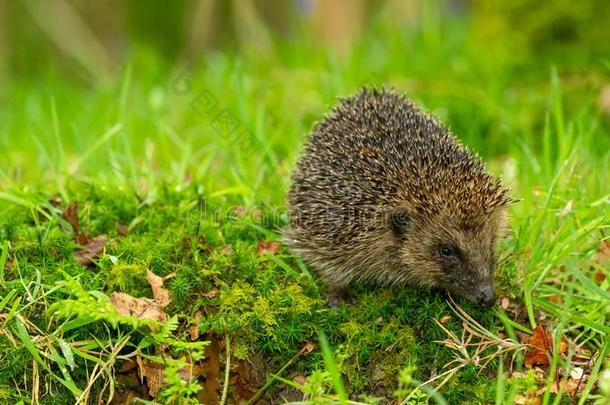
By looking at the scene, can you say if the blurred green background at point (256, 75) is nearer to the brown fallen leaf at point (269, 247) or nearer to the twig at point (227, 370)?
the brown fallen leaf at point (269, 247)

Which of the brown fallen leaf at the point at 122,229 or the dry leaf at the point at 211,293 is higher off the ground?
the brown fallen leaf at the point at 122,229

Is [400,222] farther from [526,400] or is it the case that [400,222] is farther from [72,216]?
[72,216]

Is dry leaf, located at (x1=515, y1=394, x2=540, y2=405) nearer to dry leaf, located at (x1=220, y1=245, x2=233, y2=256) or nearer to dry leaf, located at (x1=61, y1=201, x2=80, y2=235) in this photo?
dry leaf, located at (x1=220, y1=245, x2=233, y2=256)

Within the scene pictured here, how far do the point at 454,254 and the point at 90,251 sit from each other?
2.37m

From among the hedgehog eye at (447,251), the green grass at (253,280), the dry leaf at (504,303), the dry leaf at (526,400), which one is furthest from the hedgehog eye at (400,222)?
the dry leaf at (526,400)

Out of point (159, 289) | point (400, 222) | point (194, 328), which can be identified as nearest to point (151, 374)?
point (194, 328)

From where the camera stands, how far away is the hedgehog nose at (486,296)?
4.41 metres

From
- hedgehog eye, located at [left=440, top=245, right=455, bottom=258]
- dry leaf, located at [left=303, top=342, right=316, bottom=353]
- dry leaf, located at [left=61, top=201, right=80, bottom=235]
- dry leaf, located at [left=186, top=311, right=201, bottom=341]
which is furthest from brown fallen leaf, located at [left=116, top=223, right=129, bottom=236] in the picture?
hedgehog eye, located at [left=440, top=245, right=455, bottom=258]

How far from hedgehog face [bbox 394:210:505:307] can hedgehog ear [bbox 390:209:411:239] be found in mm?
14

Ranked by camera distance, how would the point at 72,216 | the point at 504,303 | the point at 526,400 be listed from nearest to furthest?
1. the point at 526,400
2. the point at 504,303
3. the point at 72,216

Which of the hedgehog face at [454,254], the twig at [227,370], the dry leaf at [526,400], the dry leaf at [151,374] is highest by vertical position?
the hedgehog face at [454,254]

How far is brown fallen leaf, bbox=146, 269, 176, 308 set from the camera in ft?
14.8

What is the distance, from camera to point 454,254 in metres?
4.65

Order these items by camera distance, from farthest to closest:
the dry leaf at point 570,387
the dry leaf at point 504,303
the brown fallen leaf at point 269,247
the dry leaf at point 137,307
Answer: the brown fallen leaf at point 269,247 < the dry leaf at point 504,303 < the dry leaf at point 137,307 < the dry leaf at point 570,387
